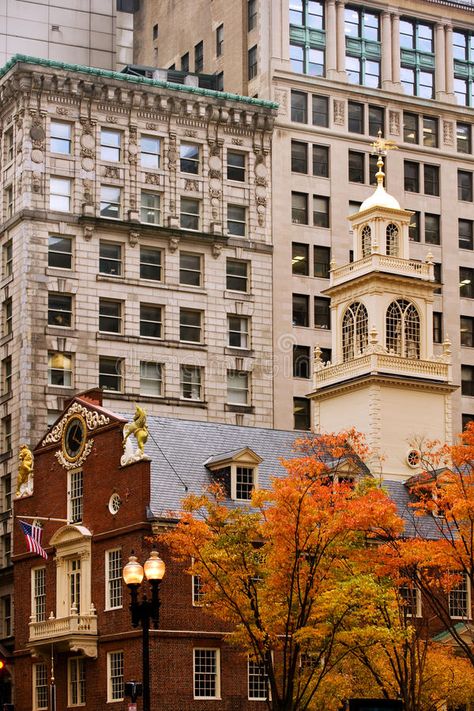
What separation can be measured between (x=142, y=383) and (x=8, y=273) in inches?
406

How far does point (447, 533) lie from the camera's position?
254ft

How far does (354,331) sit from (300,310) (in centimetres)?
2189

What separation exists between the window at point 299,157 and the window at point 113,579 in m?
42.5

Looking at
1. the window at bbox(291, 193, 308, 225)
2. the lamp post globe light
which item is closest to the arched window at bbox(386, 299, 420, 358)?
the window at bbox(291, 193, 308, 225)

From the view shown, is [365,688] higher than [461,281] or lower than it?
lower

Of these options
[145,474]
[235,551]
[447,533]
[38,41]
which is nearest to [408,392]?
[447,533]

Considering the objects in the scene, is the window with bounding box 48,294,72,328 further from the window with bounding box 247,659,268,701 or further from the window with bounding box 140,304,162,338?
the window with bounding box 247,659,268,701

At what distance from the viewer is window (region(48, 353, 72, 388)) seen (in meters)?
99.8

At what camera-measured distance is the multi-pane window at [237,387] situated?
10538cm

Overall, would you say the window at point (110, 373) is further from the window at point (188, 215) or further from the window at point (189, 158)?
the window at point (189, 158)

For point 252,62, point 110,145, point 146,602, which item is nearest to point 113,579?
point 146,602

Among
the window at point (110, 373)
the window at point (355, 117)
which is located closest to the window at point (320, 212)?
the window at point (355, 117)

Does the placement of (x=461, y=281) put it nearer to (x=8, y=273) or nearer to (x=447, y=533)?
(x=8, y=273)

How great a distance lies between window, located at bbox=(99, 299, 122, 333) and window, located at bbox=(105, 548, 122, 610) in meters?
29.7
